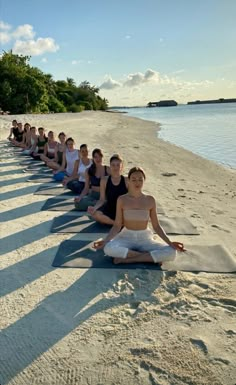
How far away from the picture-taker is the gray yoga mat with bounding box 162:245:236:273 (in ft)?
11.9

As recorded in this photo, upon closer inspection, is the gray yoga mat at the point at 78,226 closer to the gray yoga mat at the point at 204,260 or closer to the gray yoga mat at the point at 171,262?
the gray yoga mat at the point at 171,262

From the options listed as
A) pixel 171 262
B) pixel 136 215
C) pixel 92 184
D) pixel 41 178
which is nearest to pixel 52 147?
pixel 41 178

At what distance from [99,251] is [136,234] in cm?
53

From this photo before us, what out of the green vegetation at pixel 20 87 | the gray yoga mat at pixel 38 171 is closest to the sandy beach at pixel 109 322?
the gray yoga mat at pixel 38 171

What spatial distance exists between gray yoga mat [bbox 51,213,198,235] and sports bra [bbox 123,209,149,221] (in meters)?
1.14

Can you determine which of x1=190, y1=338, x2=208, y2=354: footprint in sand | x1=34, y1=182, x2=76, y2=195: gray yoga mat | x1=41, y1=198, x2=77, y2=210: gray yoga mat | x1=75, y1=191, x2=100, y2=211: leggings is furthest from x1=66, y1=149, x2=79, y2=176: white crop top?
x1=190, y1=338, x2=208, y2=354: footprint in sand

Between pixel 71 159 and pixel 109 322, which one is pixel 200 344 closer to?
pixel 109 322

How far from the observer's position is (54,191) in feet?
22.2

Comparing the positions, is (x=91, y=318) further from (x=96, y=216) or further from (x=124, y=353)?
(x=96, y=216)

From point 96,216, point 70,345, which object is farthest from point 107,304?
point 96,216

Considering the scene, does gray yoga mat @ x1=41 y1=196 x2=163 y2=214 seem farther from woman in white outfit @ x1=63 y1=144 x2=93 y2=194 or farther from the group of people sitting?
woman in white outfit @ x1=63 y1=144 x2=93 y2=194

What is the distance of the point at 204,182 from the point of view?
8.66 meters

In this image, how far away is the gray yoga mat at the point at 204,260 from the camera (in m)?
3.62

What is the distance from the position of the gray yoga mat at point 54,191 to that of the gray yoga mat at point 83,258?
243 centimetres
